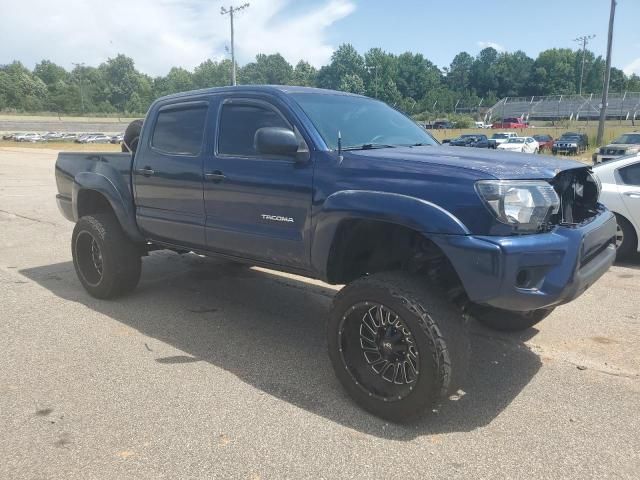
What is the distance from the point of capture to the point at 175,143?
15.1 feet

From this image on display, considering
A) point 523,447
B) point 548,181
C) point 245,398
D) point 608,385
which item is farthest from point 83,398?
point 608,385

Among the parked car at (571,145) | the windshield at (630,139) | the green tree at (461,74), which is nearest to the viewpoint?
the windshield at (630,139)

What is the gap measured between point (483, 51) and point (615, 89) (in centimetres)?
4271

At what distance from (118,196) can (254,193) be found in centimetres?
187

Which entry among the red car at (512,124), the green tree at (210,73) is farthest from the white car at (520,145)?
the green tree at (210,73)

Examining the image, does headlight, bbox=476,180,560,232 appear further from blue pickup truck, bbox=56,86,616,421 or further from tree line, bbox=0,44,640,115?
tree line, bbox=0,44,640,115

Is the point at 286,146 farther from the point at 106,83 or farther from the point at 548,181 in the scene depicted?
the point at 106,83

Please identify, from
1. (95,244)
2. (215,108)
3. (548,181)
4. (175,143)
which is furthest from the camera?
(95,244)

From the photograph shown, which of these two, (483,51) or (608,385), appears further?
(483,51)

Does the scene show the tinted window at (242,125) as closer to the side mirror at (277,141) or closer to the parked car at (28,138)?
the side mirror at (277,141)

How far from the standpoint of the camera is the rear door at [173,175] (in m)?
4.32

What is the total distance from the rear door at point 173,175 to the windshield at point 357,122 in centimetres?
100

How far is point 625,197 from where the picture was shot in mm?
6879

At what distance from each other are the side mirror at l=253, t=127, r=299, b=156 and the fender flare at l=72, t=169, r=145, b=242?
2.05 m
